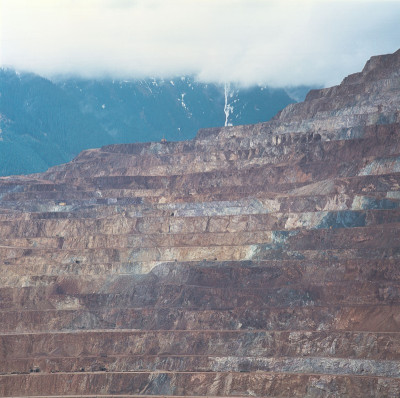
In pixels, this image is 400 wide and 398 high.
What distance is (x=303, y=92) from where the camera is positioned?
19912cm

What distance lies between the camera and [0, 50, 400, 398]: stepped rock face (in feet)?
347

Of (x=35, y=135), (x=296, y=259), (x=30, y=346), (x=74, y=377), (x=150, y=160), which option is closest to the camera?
(x=74, y=377)

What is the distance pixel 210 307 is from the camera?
116 metres

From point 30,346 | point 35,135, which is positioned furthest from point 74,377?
point 35,135

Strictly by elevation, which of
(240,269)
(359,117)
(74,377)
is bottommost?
(74,377)

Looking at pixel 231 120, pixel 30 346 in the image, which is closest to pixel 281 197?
pixel 30 346

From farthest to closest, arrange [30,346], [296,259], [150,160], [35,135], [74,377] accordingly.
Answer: [35,135] < [150,160] < [296,259] < [30,346] < [74,377]

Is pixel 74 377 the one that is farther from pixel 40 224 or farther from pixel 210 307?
pixel 40 224

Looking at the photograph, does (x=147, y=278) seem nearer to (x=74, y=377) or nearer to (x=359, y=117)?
(x=74, y=377)

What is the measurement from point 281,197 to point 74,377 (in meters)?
39.0

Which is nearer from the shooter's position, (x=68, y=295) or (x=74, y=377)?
(x=74, y=377)

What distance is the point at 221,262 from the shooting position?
12381 cm

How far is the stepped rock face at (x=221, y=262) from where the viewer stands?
106 meters

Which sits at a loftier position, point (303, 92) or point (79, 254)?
point (303, 92)
